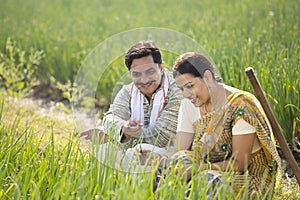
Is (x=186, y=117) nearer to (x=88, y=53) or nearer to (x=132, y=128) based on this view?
(x=132, y=128)

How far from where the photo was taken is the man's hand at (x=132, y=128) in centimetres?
296

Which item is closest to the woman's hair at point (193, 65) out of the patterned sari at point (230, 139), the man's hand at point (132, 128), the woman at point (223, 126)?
the woman at point (223, 126)

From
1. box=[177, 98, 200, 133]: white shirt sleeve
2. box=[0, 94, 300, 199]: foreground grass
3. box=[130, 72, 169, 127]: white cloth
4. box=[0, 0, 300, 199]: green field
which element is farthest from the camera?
box=[130, 72, 169, 127]: white cloth

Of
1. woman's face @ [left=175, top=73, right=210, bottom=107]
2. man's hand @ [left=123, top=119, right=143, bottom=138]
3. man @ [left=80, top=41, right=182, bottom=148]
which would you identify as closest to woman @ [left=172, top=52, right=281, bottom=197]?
woman's face @ [left=175, top=73, right=210, bottom=107]

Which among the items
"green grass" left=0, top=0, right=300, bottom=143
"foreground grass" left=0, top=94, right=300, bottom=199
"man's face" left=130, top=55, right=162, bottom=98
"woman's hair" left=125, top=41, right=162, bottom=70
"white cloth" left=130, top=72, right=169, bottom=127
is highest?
"green grass" left=0, top=0, right=300, bottom=143

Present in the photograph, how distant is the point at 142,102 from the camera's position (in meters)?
3.05

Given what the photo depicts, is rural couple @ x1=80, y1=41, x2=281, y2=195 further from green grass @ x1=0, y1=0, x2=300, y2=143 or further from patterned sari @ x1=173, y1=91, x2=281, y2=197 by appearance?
green grass @ x1=0, y1=0, x2=300, y2=143

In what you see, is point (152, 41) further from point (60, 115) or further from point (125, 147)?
point (60, 115)

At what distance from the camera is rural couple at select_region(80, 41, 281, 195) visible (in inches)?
107

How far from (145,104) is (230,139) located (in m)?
0.49

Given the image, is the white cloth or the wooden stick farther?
the white cloth

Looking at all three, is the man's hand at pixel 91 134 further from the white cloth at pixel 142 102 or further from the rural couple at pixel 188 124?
the white cloth at pixel 142 102

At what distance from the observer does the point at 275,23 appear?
614cm

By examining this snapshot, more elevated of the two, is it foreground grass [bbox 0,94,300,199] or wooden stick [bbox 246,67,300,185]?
wooden stick [bbox 246,67,300,185]
